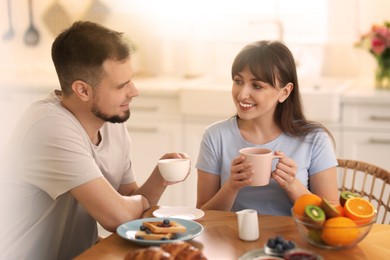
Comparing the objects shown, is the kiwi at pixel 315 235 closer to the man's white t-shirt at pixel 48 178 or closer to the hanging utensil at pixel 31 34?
the man's white t-shirt at pixel 48 178

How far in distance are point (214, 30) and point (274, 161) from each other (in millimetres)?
2091

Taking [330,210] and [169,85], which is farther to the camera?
[169,85]

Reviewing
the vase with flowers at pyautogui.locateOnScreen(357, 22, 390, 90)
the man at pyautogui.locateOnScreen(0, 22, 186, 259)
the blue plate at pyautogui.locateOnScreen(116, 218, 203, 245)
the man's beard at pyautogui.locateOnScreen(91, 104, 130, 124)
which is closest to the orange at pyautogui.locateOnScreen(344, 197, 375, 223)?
the blue plate at pyautogui.locateOnScreen(116, 218, 203, 245)

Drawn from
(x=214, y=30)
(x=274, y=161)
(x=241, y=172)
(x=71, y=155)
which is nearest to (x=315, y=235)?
(x=241, y=172)

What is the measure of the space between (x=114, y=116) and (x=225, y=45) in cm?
211

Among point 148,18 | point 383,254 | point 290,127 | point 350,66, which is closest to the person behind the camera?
point 383,254

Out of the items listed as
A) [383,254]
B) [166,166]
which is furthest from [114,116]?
[383,254]

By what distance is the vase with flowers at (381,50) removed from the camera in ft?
11.0

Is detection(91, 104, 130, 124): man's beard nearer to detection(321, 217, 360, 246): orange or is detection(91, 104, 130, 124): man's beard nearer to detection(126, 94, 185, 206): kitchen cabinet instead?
detection(321, 217, 360, 246): orange

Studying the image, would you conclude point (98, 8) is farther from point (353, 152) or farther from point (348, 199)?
point (348, 199)

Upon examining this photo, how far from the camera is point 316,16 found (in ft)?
12.4

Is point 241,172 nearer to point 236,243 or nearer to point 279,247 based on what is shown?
point 236,243

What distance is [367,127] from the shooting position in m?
3.17

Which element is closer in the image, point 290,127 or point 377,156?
point 290,127
